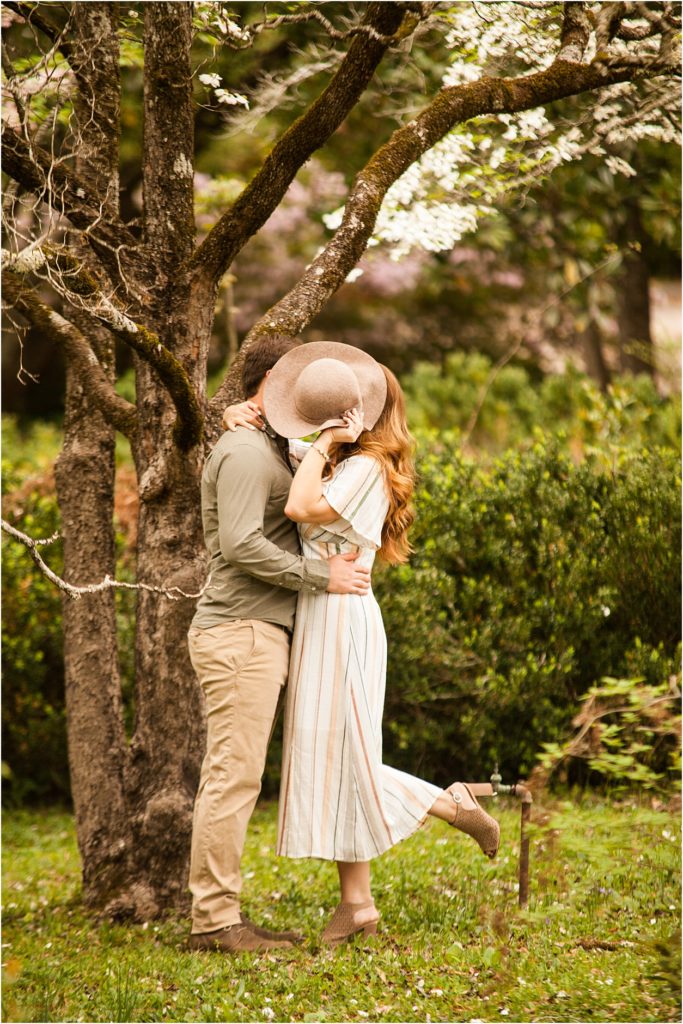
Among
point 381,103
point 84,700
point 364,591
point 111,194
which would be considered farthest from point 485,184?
point 381,103

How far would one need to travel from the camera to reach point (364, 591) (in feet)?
12.3

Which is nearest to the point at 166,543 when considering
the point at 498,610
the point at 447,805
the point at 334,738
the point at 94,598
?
the point at 94,598

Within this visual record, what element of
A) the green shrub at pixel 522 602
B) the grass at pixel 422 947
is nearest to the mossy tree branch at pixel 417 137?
the green shrub at pixel 522 602

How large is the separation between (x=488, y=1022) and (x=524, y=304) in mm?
16385

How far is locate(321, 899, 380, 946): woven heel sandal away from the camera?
3.72m

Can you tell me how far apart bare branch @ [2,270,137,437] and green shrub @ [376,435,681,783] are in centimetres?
219

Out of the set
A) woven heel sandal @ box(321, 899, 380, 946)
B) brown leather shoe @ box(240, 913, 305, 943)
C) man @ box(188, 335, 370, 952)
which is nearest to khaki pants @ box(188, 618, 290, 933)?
man @ box(188, 335, 370, 952)

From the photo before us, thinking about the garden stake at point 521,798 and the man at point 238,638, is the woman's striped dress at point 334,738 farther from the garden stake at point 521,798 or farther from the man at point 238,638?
the garden stake at point 521,798

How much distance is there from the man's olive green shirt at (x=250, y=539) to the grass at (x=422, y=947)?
124cm

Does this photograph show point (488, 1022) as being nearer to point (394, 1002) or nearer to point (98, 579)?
point (394, 1002)

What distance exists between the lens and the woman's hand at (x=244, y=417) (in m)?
3.62

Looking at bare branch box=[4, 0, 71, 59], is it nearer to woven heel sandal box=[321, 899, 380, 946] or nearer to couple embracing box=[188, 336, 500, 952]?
couple embracing box=[188, 336, 500, 952]

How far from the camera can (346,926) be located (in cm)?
373

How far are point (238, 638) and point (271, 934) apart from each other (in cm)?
115
